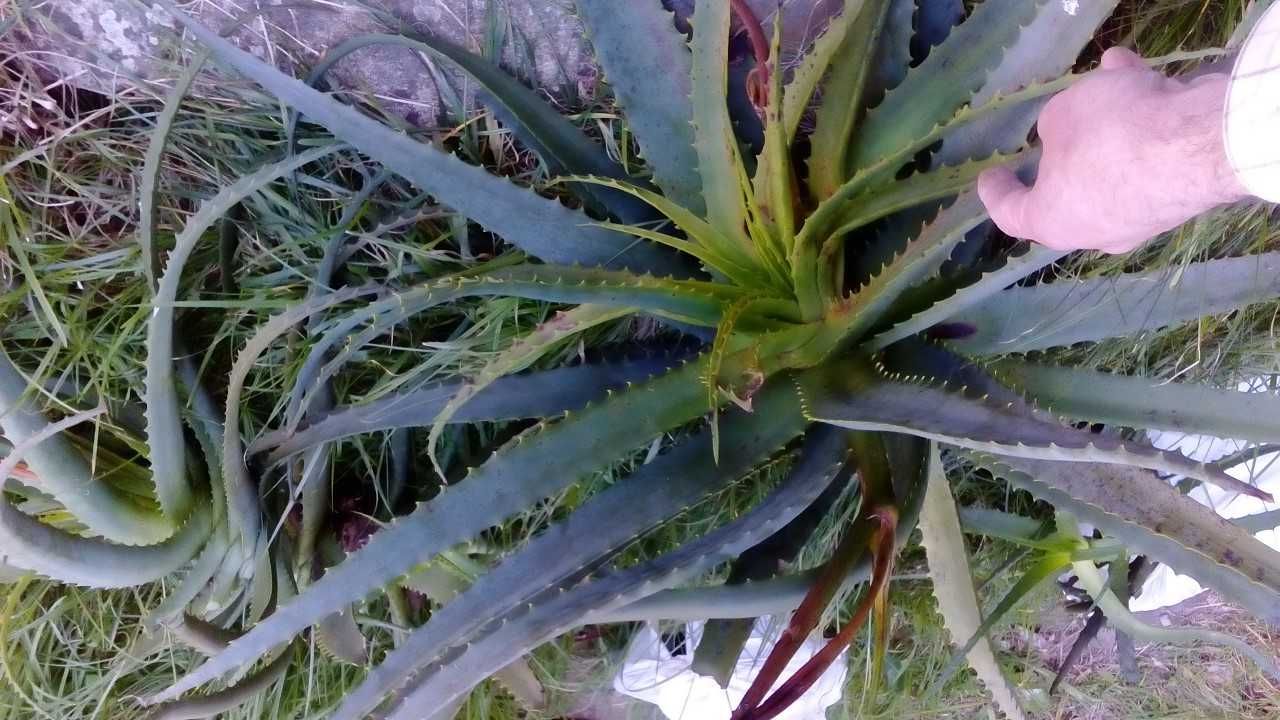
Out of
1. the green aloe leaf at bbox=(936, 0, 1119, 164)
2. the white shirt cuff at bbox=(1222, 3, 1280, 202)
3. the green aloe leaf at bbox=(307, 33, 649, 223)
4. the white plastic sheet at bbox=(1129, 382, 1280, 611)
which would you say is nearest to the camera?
the white shirt cuff at bbox=(1222, 3, 1280, 202)

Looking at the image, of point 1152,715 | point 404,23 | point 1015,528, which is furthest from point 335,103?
point 1152,715

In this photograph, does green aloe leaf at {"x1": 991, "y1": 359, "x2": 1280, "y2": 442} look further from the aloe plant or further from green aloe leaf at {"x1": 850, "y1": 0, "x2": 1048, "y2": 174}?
green aloe leaf at {"x1": 850, "y1": 0, "x2": 1048, "y2": 174}

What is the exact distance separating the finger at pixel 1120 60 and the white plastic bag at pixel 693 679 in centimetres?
72

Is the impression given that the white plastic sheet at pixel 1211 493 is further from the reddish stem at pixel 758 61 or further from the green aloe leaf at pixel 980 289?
the reddish stem at pixel 758 61

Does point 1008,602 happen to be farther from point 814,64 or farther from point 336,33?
point 336,33

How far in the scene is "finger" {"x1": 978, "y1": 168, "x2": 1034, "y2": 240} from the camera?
443mm

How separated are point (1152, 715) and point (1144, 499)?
0.91m

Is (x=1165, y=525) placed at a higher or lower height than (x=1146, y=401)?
lower

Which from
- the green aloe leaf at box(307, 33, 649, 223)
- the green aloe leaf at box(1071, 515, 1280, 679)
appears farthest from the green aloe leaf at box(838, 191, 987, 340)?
the green aloe leaf at box(1071, 515, 1280, 679)

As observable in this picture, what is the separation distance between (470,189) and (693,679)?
0.65m

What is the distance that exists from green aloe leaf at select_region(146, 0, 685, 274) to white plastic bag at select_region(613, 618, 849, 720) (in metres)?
0.51

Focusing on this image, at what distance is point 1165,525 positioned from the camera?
53 centimetres

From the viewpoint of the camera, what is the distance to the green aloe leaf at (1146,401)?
585 millimetres

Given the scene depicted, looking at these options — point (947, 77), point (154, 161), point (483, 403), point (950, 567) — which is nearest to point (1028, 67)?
point (947, 77)
